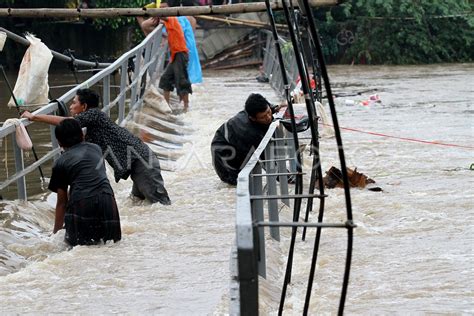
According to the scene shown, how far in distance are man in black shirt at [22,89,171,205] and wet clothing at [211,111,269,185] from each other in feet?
2.89

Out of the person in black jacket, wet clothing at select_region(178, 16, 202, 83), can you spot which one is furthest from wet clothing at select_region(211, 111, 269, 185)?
wet clothing at select_region(178, 16, 202, 83)

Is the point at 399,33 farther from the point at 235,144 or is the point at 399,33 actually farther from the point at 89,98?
the point at 89,98

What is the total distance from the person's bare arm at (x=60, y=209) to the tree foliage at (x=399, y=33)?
23.8 meters

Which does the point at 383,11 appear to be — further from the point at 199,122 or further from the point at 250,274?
the point at 250,274

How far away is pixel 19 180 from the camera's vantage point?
31.0 feet

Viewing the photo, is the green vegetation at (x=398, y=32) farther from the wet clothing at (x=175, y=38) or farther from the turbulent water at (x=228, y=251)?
the turbulent water at (x=228, y=251)

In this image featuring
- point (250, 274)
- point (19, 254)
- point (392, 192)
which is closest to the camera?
point (250, 274)

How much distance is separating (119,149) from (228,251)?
2.12 metres

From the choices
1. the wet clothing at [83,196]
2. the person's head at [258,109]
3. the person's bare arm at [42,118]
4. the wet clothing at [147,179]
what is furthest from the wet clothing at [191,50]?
the wet clothing at [83,196]

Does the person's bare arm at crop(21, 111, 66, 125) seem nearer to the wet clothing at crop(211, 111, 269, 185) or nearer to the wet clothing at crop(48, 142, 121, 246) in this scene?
the wet clothing at crop(48, 142, 121, 246)

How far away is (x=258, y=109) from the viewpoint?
10.6m

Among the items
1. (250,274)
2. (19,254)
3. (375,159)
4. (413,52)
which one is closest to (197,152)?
(375,159)

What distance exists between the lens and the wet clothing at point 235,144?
10.9 metres

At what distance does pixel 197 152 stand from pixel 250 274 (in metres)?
10.4
